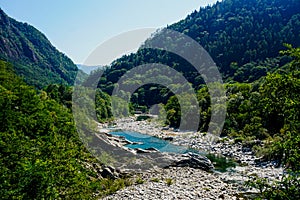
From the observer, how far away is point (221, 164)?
86.9 feet

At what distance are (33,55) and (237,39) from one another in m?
107

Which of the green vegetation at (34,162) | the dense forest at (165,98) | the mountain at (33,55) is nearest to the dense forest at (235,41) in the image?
the dense forest at (165,98)

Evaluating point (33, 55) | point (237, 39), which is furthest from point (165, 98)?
point (33, 55)

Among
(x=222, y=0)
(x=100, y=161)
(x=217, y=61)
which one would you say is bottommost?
(x=100, y=161)

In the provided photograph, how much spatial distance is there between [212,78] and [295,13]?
51460 mm

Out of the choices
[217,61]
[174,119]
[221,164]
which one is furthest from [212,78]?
[221,164]

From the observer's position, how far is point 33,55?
15188 cm

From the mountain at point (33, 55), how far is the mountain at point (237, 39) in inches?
1288

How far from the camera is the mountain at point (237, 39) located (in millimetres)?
86750

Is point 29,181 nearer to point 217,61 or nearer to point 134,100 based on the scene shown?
point 134,100

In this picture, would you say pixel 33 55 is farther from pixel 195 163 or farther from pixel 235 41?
pixel 195 163

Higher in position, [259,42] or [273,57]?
[259,42]

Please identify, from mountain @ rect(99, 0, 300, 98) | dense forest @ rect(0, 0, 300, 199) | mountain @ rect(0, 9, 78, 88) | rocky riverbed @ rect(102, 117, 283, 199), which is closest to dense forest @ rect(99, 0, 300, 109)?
mountain @ rect(99, 0, 300, 98)

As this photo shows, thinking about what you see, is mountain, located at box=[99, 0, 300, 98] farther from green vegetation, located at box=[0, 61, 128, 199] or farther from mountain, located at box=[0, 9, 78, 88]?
green vegetation, located at box=[0, 61, 128, 199]
